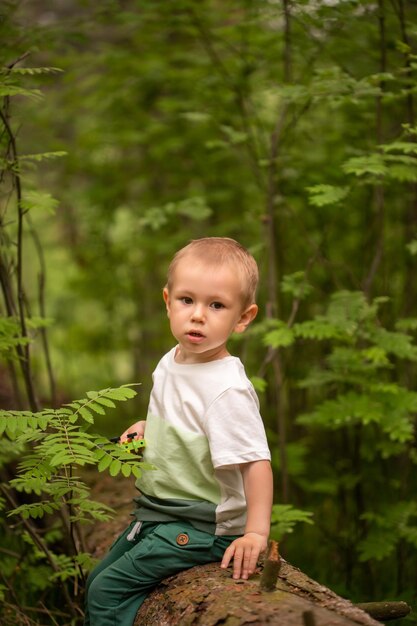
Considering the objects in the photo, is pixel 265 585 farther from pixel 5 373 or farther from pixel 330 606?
pixel 5 373

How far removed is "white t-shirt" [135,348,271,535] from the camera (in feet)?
7.50

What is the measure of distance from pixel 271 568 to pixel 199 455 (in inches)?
19.2

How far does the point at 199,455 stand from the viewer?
234cm

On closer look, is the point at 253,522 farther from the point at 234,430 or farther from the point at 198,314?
the point at 198,314

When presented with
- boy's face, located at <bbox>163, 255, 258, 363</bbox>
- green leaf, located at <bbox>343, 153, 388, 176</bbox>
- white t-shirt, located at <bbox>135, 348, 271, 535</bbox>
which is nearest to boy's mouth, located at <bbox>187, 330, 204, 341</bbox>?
boy's face, located at <bbox>163, 255, 258, 363</bbox>

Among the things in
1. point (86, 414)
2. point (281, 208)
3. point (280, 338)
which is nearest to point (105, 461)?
point (86, 414)

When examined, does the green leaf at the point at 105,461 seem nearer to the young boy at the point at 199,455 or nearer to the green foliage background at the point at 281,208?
the young boy at the point at 199,455

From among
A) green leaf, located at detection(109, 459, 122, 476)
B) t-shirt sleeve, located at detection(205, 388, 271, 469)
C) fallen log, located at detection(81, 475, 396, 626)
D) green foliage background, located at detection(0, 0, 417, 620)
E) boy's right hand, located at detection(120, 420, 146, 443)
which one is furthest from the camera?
green foliage background, located at detection(0, 0, 417, 620)

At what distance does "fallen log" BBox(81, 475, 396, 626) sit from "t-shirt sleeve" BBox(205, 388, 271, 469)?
366 millimetres

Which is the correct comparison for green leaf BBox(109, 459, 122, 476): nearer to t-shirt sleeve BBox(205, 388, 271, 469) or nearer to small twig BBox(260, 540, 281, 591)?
t-shirt sleeve BBox(205, 388, 271, 469)

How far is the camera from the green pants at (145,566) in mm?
2301

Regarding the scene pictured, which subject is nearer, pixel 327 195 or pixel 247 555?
pixel 247 555

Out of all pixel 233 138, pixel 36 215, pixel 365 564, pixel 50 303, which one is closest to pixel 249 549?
pixel 365 564

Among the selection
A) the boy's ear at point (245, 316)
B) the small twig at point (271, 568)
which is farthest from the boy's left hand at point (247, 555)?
the boy's ear at point (245, 316)
